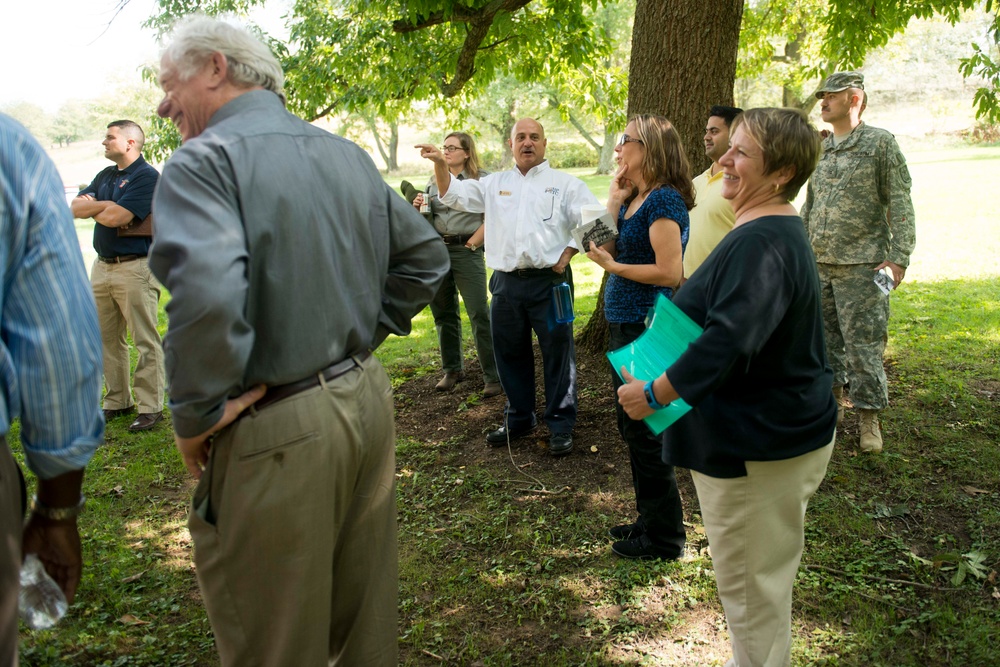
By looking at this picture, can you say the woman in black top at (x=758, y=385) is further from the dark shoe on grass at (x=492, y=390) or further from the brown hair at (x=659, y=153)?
the dark shoe on grass at (x=492, y=390)

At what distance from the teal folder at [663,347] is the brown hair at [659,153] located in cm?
136

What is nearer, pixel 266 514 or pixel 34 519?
pixel 34 519

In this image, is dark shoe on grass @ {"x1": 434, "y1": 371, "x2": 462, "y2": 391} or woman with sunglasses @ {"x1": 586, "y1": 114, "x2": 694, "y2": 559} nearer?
woman with sunglasses @ {"x1": 586, "y1": 114, "x2": 694, "y2": 559}

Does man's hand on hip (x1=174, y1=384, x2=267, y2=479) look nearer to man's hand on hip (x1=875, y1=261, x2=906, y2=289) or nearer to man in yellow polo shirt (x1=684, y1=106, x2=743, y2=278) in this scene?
man in yellow polo shirt (x1=684, y1=106, x2=743, y2=278)

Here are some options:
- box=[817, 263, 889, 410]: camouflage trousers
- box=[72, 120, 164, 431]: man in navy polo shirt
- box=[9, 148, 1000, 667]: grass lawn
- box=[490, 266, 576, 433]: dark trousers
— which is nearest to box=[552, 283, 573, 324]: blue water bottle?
box=[490, 266, 576, 433]: dark trousers

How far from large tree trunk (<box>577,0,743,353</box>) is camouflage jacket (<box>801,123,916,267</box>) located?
35.2 inches

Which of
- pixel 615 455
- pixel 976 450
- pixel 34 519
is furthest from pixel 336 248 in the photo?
pixel 976 450

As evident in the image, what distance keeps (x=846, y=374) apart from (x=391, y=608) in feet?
13.9

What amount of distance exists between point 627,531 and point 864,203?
270 cm

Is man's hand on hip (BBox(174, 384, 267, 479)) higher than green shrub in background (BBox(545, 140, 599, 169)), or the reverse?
man's hand on hip (BBox(174, 384, 267, 479))

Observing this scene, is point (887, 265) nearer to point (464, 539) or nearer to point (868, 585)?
point (868, 585)

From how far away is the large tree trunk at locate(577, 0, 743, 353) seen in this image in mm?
5477

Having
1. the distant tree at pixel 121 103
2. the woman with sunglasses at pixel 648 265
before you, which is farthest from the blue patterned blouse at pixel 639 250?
the distant tree at pixel 121 103

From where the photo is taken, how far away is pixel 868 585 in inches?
137
